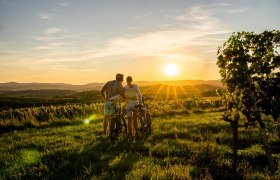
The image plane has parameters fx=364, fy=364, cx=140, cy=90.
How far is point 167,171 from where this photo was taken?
9125 mm

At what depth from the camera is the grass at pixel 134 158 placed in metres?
9.51

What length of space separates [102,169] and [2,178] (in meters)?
2.67

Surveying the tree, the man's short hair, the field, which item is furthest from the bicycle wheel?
the tree

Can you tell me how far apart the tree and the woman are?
718 centimetres

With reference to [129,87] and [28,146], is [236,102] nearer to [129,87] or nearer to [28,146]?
[129,87]

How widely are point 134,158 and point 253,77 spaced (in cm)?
480

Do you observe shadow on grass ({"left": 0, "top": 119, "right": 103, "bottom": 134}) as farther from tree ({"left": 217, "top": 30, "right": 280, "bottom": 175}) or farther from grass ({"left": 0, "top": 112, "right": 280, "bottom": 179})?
tree ({"left": 217, "top": 30, "right": 280, "bottom": 175})

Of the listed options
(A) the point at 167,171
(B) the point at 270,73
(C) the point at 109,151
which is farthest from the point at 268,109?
(C) the point at 109,151

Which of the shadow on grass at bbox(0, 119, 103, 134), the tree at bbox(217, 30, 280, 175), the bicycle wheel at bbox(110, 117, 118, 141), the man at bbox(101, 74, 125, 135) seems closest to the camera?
the tree at bbox(217, 30, 280, 175)

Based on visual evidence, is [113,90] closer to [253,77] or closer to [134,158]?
[134,158]

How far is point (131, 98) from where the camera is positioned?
15.9m

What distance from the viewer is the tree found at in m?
8.07

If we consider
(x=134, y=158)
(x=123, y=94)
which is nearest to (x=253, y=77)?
(x=134, y=158)

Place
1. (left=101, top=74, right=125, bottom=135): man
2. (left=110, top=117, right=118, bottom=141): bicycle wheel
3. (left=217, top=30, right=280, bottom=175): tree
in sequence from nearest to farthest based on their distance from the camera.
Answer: (left=217, top=30, right=280, bottom=175): tree → (left=110, top=117, right=118, bottom=141): bicycle wheel → (left=101, top=74, right=125, bottom=135): man
